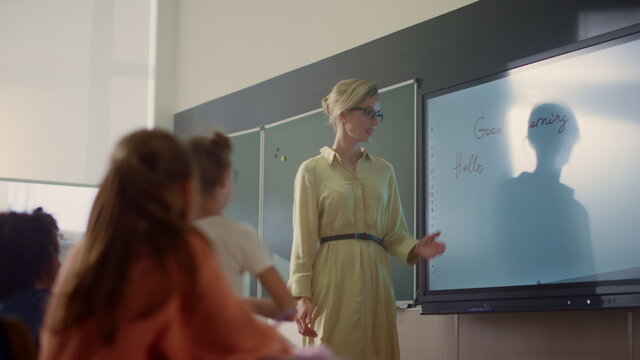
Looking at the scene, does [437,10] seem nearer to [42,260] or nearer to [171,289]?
[42,260]

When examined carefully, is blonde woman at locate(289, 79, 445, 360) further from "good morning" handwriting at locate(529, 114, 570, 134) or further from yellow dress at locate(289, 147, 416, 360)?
"good morning" handwriting at locate(529, 114, 570, 134)

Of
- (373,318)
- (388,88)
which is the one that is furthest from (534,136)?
(388,88)

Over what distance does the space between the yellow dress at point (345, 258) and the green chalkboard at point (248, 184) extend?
2.37 meters

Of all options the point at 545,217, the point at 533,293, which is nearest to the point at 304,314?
the point at 533,293

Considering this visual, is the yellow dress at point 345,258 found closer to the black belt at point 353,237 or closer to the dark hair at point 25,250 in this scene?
the black belt at point 353,237

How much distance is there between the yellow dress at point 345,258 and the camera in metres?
3.01

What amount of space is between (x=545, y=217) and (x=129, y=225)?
2208 mm

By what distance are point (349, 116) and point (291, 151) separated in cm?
199

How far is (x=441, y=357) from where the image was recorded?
3.76 metres

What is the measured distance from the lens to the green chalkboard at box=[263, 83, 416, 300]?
13.5 ft

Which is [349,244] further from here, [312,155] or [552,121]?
[312,155]

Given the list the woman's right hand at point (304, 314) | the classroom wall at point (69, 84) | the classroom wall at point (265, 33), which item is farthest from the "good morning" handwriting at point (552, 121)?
the classroom wall at point (69, 84)

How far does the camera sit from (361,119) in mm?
3115

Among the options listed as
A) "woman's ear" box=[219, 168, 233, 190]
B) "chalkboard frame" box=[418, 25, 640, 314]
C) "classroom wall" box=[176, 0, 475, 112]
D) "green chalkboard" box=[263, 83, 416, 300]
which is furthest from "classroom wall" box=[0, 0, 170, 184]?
"woman's ear" box=[219, 168, 233, 190]
